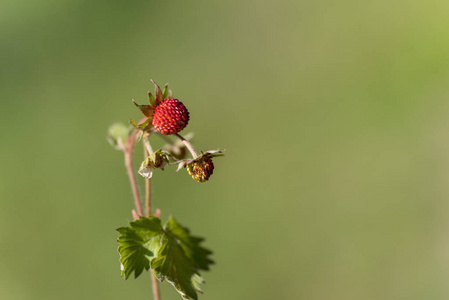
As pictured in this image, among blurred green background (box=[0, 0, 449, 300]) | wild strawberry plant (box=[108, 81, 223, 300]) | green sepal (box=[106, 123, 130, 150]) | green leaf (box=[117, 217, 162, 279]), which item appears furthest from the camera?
blurred green background (box=[0, 0, 449, 300])

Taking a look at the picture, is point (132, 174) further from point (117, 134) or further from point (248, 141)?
point (248, 141)

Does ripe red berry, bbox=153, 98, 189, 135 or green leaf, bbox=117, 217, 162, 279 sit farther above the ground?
ripe red berry, bbox=153, 98, 189, 135

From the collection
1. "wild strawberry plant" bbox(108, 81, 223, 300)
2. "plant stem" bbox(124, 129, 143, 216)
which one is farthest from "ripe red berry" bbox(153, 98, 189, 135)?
"plant stem" bbox(124, 129, 143, 216)

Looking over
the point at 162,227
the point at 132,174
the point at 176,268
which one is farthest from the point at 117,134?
the point at 176,268

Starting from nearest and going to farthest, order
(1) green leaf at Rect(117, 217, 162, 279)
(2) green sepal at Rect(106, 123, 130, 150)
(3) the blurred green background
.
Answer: (1) green leaf at Rect(117, 217, 162, 279) → (2) green sepal at Rect(106, 123, 130, 150) → (3) the blurred green background

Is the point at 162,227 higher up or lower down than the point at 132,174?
lower down

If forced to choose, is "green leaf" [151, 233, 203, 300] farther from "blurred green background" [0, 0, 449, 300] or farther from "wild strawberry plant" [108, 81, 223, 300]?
"blurred green background" [0, 0, 449, 300]
